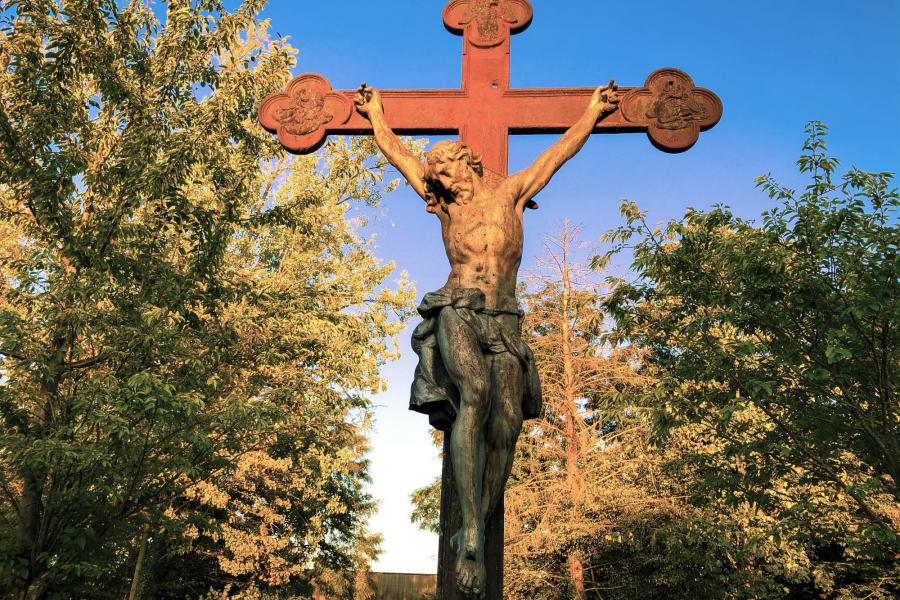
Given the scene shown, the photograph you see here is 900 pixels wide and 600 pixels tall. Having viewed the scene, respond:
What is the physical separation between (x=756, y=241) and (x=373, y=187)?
1183 centimetres

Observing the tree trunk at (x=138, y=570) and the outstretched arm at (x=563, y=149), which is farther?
the tree trunk at (x=138, y=570)

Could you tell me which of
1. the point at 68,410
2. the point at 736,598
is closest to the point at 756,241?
the point at 68,410

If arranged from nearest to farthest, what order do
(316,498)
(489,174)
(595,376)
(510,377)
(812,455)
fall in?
(510,377) → (489,174) → (812,455) → (316,498) → (595,376)

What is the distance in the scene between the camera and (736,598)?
14969mm

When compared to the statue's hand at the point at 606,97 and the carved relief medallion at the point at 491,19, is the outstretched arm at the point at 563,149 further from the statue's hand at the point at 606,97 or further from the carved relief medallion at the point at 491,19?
the carved relief medallion at the point at 491,19

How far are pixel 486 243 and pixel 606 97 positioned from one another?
1.31 meters

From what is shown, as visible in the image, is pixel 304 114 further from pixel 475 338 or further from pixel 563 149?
pixel 475 338

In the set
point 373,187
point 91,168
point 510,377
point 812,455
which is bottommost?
point 510,377

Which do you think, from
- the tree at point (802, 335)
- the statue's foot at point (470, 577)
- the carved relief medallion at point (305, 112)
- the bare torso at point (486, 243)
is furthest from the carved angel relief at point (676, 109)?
the tree at point (802, 335)

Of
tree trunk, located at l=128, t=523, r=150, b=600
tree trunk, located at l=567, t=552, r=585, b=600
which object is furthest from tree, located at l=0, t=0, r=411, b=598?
tree trunk, located at l=567, t=552, r=585, b=600

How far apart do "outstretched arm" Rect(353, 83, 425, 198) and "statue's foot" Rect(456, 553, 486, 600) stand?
1.84 m

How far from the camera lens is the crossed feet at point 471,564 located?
2.83m

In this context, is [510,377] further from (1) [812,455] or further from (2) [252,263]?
(2) [252,263]

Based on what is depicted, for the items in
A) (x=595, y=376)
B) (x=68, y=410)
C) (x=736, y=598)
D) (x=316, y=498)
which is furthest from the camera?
(x=595, y=376)
